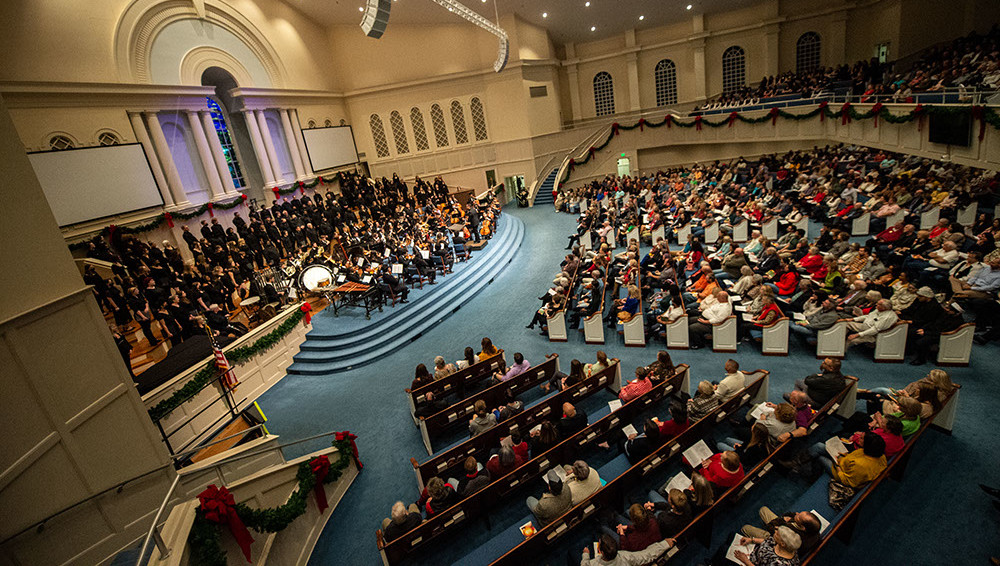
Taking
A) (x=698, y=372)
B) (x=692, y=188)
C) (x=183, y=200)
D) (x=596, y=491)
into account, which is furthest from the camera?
(x=692, y=188)

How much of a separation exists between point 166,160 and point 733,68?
27892mm

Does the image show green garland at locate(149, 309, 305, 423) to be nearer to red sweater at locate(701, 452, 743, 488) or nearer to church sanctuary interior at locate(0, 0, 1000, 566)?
church sanctuary interior at locate(0, 0, 1000, 566)

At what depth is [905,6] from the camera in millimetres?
18938

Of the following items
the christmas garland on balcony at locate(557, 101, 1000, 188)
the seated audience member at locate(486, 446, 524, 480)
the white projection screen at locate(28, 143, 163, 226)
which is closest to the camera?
the seated audience member at locate(486, 446, 524, 480)

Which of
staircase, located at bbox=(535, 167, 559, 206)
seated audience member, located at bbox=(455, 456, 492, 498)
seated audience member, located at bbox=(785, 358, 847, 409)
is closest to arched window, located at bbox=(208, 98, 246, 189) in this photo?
staircase, located at bbox=(535, 167, 559, 206)

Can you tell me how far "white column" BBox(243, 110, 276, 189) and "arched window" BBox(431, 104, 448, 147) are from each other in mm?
9137

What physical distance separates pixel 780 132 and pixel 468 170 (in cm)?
1496

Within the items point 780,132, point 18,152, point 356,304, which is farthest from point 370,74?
point 18,152

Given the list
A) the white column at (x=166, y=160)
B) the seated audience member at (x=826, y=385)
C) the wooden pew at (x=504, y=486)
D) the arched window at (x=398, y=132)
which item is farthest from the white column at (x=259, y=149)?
the seated audience member at (x=826, y=385)

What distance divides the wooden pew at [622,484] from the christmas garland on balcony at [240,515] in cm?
238

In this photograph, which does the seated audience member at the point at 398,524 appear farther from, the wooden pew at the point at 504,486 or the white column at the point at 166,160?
the white column at the point at 166,160

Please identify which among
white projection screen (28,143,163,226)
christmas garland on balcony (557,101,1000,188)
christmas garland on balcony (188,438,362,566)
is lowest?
christmas garland on balcony (188,438,362,566)

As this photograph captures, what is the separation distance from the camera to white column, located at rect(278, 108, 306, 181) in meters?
19.1

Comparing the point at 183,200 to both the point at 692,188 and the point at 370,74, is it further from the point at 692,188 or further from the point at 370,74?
the point at 692,188
